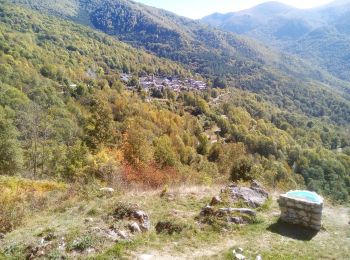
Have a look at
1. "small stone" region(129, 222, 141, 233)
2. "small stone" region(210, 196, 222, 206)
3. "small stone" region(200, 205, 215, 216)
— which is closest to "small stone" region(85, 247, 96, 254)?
"small stone" region(129, 222, 141, 233)

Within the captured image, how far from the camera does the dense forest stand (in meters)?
40.4

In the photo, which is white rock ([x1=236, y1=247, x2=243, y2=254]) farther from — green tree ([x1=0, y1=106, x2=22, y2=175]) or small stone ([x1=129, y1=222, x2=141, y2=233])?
green tree ([x1=0, y1=106, x2=22, y2=175])

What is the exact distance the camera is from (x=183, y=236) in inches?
520

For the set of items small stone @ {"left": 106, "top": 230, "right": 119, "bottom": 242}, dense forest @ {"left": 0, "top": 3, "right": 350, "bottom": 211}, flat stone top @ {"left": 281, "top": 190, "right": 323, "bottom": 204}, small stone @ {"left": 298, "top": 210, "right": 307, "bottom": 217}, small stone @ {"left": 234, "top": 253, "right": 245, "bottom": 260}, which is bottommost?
dense forest @ {"left": 0, "top": 3, "right": 350, "bottom": 211}

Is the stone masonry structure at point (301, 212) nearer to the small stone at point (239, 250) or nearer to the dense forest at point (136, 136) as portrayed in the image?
the small stone at point (239, 250)

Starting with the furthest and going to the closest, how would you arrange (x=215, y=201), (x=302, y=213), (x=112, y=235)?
(x=215, y=201), (x=302, y=213), (x=112, y=235)

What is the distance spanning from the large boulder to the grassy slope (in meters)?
0.63

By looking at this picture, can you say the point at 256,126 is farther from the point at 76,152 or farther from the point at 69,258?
the point at 69,258

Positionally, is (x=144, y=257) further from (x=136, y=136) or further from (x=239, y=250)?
Answer: (x=136, y=136)

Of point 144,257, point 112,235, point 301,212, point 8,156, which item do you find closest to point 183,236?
point 144,257

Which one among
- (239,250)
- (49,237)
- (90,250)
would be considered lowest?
(49,237)

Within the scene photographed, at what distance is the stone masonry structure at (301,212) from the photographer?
14.4 meters

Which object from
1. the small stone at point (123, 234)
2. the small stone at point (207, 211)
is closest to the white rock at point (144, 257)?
the small stone at point (123, 234)

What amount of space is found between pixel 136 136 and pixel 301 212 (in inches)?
1476
